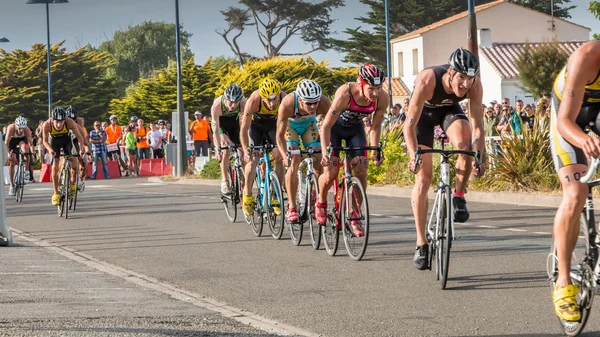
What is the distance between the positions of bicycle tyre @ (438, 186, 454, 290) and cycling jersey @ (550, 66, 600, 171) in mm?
→ 1940

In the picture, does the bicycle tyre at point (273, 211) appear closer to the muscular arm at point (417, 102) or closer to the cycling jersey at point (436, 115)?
the cycling jersey at point (436, 115)

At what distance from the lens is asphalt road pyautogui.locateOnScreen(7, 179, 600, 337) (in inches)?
285

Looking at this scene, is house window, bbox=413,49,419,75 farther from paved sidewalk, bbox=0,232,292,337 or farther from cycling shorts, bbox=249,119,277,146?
paved sidewalk, bbox=0,232,292,337

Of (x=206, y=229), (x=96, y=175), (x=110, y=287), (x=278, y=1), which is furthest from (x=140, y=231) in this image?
(x=278, y=1)

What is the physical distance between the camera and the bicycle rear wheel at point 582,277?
6062 mm

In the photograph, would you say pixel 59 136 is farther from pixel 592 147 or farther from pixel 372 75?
pixel 592 147

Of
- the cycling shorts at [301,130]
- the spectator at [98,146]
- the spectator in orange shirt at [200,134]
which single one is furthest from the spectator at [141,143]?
the cycling shorts at [301,130]

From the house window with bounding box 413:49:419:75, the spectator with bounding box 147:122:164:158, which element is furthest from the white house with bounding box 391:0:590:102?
the spectator with bounding box 147:122:164:158

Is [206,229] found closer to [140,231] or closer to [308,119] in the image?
[140,231]

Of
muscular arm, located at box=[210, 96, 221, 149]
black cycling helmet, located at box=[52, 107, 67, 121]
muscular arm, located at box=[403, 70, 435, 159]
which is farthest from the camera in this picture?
black cycling helmet, located at box=[52, 107, 67, 121]

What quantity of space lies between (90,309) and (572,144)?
351 cm

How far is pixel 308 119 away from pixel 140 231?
3728 millimetres

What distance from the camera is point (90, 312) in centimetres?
754

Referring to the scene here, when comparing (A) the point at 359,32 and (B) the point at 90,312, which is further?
(A) the point at 359,32
